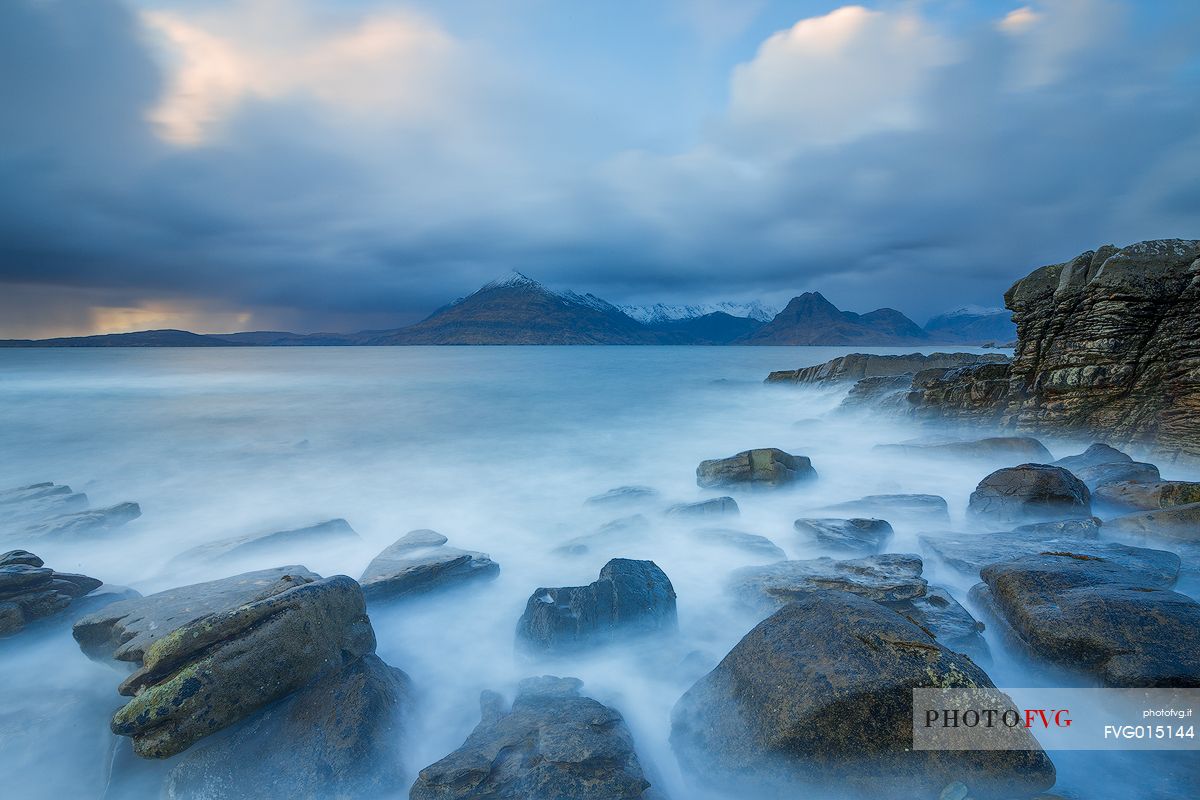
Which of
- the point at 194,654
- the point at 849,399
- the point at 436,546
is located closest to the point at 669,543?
the point at 436,546

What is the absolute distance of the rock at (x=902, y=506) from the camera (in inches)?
408

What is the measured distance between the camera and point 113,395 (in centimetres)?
3953

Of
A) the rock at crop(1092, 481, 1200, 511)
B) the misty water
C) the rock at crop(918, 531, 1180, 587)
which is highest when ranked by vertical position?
the rock at crop(1092, 481, 1200, 511)

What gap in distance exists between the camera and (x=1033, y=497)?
920 cm

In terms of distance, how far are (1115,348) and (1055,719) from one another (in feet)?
46.1

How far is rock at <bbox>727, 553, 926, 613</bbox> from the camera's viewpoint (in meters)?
6.53

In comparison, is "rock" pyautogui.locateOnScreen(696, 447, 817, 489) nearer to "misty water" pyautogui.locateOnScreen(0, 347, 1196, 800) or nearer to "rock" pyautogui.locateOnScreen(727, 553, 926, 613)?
"misty water" pyautogui.locateOnScreen(0, 347, 1196, 800)

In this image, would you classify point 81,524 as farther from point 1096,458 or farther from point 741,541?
point 1096,458

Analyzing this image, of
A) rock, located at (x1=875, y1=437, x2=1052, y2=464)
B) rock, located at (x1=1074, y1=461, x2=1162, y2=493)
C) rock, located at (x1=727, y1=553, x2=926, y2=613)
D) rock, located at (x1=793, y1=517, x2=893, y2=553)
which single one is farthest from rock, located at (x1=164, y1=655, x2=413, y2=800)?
rock, located at (x1=875, y1=437, x2=1052, y2=464)

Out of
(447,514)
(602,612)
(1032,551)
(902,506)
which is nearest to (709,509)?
(902,506)

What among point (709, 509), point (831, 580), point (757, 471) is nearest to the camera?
point (831, 580)

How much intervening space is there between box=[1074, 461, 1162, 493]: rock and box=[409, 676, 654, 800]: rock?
10.8 meters

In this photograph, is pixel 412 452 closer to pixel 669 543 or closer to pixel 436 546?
pixel 436 546

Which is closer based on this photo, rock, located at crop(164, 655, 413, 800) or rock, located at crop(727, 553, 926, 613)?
rock, located at crop(164, 655, 413, 800)
